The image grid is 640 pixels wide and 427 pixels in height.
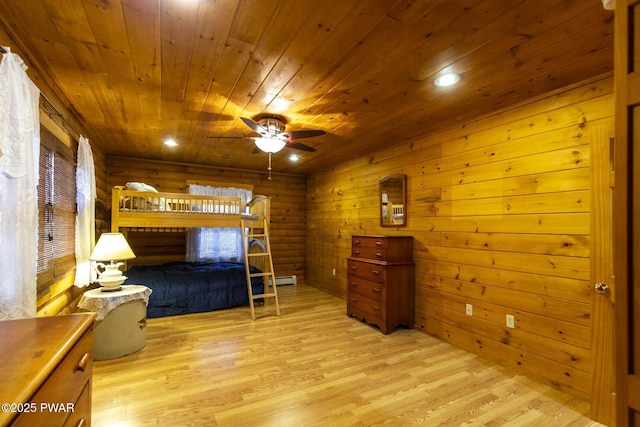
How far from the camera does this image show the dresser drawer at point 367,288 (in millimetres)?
3338

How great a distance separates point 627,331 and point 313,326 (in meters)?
3.09

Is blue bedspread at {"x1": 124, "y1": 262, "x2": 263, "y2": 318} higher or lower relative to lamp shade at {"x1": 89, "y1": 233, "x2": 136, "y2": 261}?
lower

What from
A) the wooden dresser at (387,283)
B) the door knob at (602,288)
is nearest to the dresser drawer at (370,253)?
the wooden dresser at (387,283)

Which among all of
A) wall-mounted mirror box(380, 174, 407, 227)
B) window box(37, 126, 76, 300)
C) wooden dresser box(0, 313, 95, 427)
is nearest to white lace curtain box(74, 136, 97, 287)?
window box(37, 126, 76, 300)

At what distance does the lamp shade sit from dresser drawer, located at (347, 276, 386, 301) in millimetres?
2593

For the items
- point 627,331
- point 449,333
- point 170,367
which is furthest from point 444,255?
point 170,367

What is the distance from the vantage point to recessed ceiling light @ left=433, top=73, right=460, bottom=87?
6.83 ft

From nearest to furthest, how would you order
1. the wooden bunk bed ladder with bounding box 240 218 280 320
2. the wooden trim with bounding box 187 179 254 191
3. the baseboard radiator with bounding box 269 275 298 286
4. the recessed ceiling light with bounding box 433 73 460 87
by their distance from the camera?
the recessed ceiling light with bounding box 433 73 460 87 → the wooden bunk bed ladder with bounding box 240 218 280 320 → the wooden trim with bounding box 187 179 254 191 → the baseboard radiator with bounding box 269 275 298 286

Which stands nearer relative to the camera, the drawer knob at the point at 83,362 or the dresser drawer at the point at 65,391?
the dresser drawer at the point at 65,391

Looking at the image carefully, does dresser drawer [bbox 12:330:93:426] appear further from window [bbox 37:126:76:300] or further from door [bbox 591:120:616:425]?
door [bbox 591:120:616:425]

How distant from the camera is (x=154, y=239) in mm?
5059

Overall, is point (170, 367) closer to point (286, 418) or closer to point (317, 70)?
point (286, 418)

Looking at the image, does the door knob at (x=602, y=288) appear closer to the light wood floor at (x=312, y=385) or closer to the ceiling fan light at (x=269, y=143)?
the light wood floor at (x=312, y=385)

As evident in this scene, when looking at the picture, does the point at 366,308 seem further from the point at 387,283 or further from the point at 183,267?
the point at 183,267
